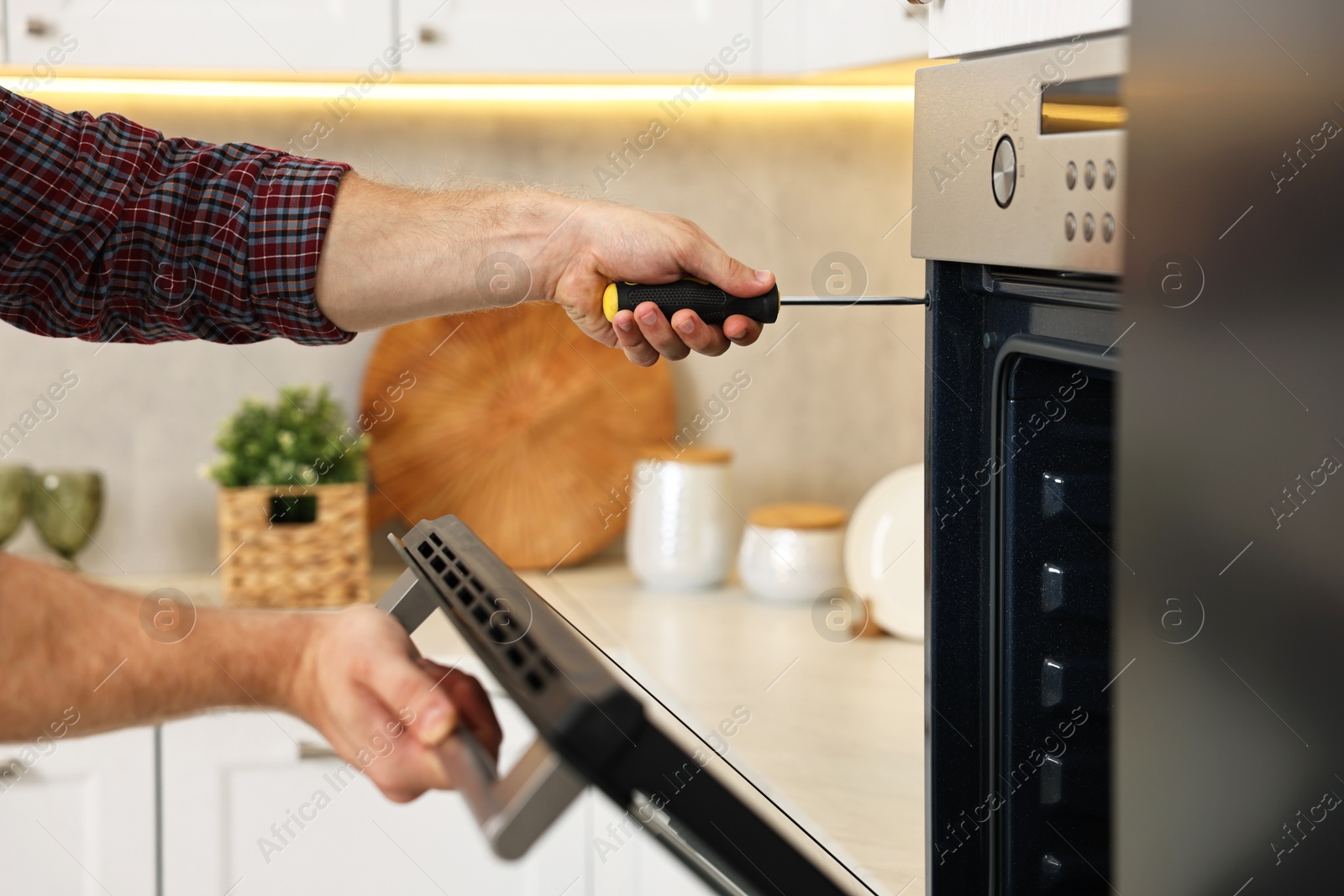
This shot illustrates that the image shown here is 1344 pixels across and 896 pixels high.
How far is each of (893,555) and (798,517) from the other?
195 millimetres

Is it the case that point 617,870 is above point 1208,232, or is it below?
below

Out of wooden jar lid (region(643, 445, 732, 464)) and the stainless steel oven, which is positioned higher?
the stainless steel oven

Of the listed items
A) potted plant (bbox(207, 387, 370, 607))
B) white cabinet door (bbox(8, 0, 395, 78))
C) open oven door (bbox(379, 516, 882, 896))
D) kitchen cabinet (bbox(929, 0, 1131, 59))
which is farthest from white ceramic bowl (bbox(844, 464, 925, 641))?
open oven door (bbox(379, 516, 882, 896))

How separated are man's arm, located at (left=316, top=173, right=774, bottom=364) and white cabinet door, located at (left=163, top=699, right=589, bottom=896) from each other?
663 mm

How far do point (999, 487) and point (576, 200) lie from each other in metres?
0.43

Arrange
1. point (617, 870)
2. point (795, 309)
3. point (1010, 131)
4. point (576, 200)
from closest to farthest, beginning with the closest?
1. point (1010, 131)
2. point (576, 200)
3. point (617, 870)
4. point (795, 309)

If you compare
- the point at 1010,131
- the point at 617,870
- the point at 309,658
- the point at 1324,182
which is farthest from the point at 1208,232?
the point at 617,870

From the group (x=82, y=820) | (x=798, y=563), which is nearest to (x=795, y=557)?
(x=798, y=563)

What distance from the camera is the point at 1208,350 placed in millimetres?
431

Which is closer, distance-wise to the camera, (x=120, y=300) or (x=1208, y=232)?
(x=1208, y=232)

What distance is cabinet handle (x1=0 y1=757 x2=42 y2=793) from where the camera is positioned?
1.44m

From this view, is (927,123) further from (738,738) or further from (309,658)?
(738,738)

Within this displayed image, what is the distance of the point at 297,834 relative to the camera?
4.86 ft

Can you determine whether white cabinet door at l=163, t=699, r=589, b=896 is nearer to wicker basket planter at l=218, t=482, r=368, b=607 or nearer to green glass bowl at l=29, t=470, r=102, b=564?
wicker basket planter at l=218, t=482, r=368, b=607
